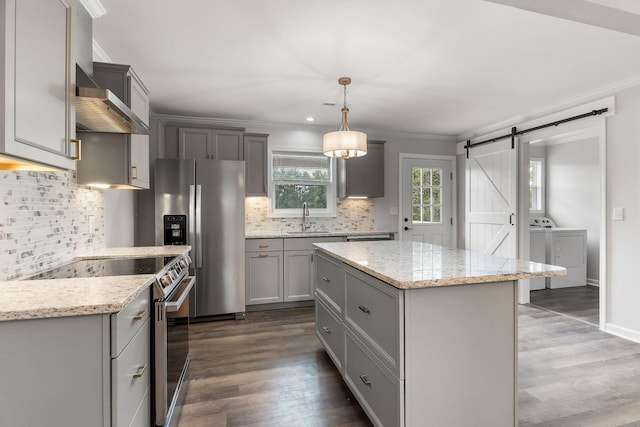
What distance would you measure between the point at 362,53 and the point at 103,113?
184 centimetres

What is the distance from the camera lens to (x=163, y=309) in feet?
5.24

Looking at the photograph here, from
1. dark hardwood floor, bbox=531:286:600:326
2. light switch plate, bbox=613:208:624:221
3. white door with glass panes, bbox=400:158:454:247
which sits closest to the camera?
light switch plate, bbox=613:208:624:221

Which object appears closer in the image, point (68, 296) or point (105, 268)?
point (68, 296)

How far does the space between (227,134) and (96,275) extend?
283 centimetres

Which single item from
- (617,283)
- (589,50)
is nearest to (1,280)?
(589,50)

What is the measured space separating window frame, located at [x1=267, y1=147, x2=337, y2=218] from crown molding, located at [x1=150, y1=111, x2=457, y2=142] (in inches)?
12.6

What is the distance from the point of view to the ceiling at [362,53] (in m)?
2.01

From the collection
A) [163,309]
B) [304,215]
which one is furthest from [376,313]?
[304,215]

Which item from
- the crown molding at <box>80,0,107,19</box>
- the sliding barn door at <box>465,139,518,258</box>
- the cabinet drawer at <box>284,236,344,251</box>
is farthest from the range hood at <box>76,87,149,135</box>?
the sliding barn door at <box>465,139,518,258</box>

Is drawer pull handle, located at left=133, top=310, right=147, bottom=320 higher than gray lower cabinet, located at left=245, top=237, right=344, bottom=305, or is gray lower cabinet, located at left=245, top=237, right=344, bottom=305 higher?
drawer pull handle, located at left=133, top=310, right=147, bottom=320

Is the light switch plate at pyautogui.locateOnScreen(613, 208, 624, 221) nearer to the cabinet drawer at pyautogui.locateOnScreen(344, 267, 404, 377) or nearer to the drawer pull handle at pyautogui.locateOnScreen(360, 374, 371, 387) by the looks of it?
the cabinet drawer at pyautogui.locateOnScreen(344, 267, 404, 377)

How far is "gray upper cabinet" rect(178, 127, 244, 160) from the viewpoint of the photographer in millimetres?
3914

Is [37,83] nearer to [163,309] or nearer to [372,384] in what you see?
[163,309]

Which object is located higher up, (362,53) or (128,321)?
(362,53)
